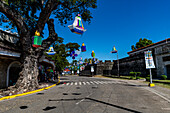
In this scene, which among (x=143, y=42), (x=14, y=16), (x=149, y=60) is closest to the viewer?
(x=14, y=16)

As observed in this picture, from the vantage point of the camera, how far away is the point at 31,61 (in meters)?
11.5

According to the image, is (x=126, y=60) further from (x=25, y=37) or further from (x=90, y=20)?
(x=25, y=37)

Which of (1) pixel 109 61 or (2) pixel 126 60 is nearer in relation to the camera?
(2) pixel 126 60

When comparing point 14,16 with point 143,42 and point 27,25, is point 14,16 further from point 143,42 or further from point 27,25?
point 143,42

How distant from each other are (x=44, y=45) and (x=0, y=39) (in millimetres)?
3963

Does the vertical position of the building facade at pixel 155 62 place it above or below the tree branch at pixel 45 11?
below

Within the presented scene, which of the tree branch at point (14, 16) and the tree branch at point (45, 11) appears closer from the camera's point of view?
the tree branch at point (14, 16)

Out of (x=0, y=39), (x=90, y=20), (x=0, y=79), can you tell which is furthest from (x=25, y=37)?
(x=90, y=20)

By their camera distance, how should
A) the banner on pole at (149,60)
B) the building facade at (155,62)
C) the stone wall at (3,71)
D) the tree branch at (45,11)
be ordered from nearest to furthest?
the tree branch at (45,11) < the stone wall at (3,71) < the banner on pole at (149,60) < the building facade at (155,62)

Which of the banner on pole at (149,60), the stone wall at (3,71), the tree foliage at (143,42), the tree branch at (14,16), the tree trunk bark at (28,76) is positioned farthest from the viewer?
the tree foliage at (143,42)

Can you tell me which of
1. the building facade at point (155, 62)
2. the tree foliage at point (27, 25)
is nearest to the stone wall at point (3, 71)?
the tree foliage at point (27, 25)

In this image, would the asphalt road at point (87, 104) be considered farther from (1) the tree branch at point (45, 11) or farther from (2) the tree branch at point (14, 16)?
(1) the tree branch at point (45, 11)

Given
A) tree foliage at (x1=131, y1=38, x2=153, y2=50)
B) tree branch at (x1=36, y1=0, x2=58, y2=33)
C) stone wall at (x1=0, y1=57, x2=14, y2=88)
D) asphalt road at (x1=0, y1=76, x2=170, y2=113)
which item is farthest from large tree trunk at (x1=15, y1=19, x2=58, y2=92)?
tree foliage at (x1=131, y1=38, x2=153, y2=50)

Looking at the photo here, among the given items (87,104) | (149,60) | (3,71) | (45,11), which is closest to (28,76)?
(3,71)
